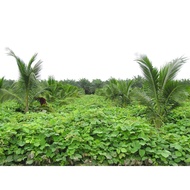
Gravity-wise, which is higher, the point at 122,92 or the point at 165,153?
the point at 122,92

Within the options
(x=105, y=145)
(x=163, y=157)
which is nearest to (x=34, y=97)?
(x=105, y=145)

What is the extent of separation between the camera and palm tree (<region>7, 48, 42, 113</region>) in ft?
26.0

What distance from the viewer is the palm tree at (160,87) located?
5.70 metres

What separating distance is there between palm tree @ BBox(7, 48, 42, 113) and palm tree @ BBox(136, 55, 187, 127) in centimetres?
431

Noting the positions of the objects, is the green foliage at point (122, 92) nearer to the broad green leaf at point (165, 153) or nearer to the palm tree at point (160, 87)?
the palm tree at point (160, 87)

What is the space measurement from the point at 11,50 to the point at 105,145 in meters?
5.99

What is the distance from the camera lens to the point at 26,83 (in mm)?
8047

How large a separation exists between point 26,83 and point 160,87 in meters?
5.00

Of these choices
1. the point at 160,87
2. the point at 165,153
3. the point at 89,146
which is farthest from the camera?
the point at 160,87

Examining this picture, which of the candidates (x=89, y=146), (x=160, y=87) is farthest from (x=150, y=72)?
(x=89, y=146)

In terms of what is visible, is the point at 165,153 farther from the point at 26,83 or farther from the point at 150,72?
the point at 26,83

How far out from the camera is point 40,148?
334 centimetres

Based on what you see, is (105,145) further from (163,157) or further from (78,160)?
(163,157)

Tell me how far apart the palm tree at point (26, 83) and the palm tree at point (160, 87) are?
4305 mm
